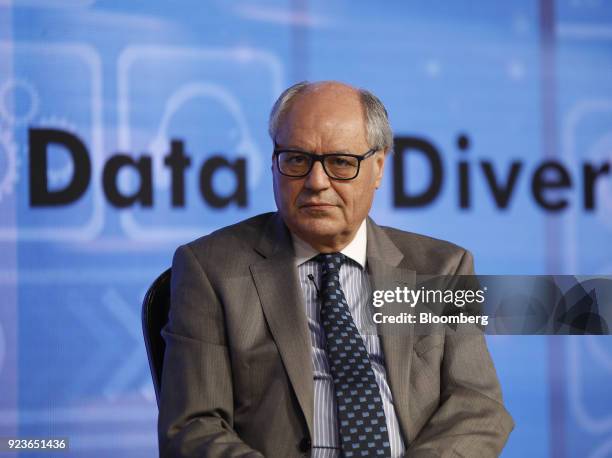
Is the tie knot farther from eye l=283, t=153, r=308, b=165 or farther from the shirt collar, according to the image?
eye l=283, t=153, r=308, b=165

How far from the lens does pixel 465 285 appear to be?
2.17 m

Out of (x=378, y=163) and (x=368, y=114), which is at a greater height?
(x=368, y=114)

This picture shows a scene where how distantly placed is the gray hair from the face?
0.06ft

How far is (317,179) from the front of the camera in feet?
6.65

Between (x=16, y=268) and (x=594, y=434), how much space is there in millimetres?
2629

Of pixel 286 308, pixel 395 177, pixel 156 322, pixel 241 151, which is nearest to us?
pixel 286 308

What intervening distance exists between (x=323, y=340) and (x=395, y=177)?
1.63 m

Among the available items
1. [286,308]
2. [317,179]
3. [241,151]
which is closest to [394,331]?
[286,308]

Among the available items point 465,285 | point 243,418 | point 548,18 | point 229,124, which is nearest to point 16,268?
point 229,124

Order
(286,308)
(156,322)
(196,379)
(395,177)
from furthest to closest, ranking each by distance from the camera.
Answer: (395,177)
(156,322)
(286,308)
(196,379)

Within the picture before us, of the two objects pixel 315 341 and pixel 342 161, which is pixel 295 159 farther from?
pixel 315 341

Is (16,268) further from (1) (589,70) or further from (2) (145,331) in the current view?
(1) (589,70)

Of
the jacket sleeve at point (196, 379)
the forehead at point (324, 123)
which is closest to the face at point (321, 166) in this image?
the forehead at point (324, 123)

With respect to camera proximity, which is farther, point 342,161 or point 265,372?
point 342,161
